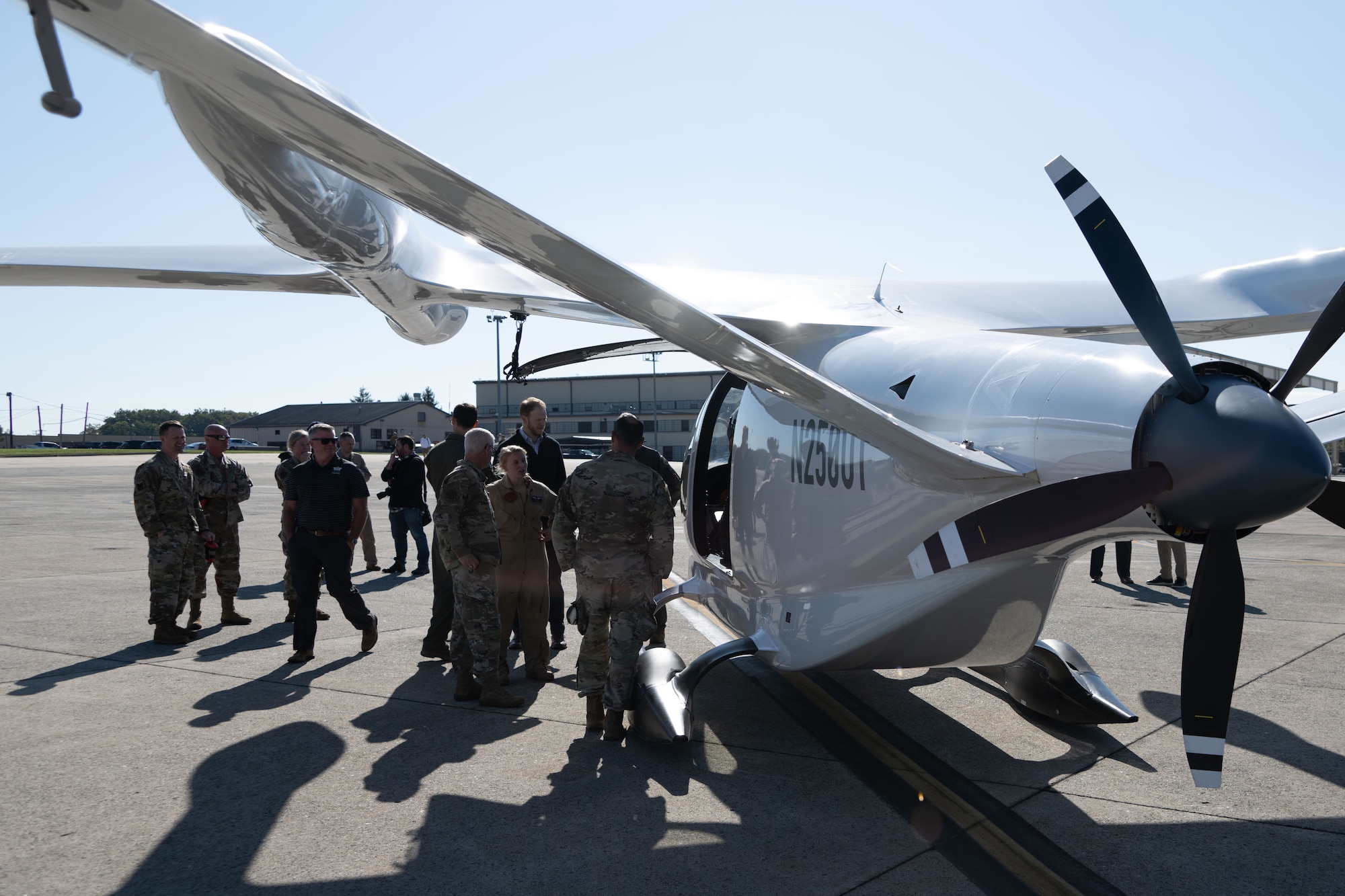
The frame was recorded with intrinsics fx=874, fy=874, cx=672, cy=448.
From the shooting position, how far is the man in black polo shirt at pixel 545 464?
7.35 meters

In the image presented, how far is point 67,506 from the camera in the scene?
70.1 ft

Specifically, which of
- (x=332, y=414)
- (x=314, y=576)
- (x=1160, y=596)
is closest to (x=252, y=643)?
(x=314, y=576)

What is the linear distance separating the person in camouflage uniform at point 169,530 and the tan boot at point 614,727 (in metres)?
4.43

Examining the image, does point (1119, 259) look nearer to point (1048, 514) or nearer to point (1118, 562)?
point (1048, 514)

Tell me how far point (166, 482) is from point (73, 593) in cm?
320

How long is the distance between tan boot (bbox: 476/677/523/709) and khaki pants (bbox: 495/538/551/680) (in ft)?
2.00

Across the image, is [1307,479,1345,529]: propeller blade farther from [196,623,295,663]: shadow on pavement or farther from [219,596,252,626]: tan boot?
[219,596,252,626]: tan boot

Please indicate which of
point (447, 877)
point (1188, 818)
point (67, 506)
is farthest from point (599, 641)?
Answer: point (67, 506)

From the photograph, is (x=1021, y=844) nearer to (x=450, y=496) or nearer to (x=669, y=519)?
(x=669, y=519)

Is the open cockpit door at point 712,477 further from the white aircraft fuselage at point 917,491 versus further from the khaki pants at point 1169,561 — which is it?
the khaki pants at point 1169,561

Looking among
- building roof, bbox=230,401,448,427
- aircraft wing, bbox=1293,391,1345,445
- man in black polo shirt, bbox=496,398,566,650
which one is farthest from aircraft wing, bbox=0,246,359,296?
building roof, bbox=230,401,448,427

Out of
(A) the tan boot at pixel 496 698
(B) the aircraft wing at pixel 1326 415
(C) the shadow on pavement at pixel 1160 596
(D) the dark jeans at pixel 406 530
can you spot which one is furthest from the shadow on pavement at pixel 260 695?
(C) the shadow on pavement at pixel 1160 596

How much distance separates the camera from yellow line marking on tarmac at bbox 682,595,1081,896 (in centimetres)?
356

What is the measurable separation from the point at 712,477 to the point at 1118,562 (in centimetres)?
676
